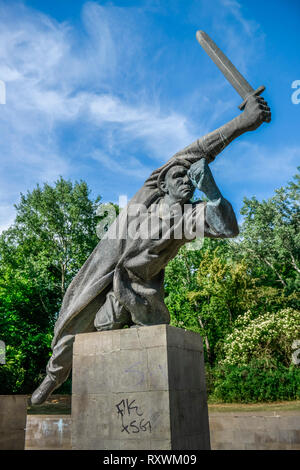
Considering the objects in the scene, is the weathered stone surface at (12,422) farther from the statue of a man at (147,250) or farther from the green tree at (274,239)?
the green tree at (274,239)

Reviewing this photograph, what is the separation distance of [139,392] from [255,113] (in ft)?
12.3

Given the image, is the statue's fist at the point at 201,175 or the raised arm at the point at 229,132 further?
the raised arm at the point at 229,132

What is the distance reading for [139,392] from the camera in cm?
418

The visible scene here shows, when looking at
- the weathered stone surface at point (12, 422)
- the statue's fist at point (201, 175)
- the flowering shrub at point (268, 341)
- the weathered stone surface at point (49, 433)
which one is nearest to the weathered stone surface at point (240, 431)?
the weathered stone surface at point (49, 433)

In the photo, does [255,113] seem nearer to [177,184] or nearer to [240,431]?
[177,184]

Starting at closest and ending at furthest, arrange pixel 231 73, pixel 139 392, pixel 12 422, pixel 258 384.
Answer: pixel 139 392, pixel 231 73, pixel 12 422, pixel 258 384

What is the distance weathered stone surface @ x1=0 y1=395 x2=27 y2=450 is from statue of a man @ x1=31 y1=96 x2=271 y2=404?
51.4 inches

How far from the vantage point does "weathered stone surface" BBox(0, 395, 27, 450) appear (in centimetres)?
649

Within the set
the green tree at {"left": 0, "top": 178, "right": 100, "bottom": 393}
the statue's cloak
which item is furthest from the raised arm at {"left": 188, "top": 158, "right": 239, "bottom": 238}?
the green tree at {"left": 0, "top": 178, "right": 100, "bottom": 393}

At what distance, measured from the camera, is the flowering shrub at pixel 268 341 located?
19.5 meters

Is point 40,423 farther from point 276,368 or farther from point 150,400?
point 276,368

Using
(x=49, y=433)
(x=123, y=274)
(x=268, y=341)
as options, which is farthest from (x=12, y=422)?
(x=268, y=341)

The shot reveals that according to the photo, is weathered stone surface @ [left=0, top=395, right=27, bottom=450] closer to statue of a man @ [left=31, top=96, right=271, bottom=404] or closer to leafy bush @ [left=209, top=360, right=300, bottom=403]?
statue of a man @ [left=31, top=96, right=271, bottom=404]

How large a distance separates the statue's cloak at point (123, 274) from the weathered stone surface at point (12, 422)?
6.22 feet
